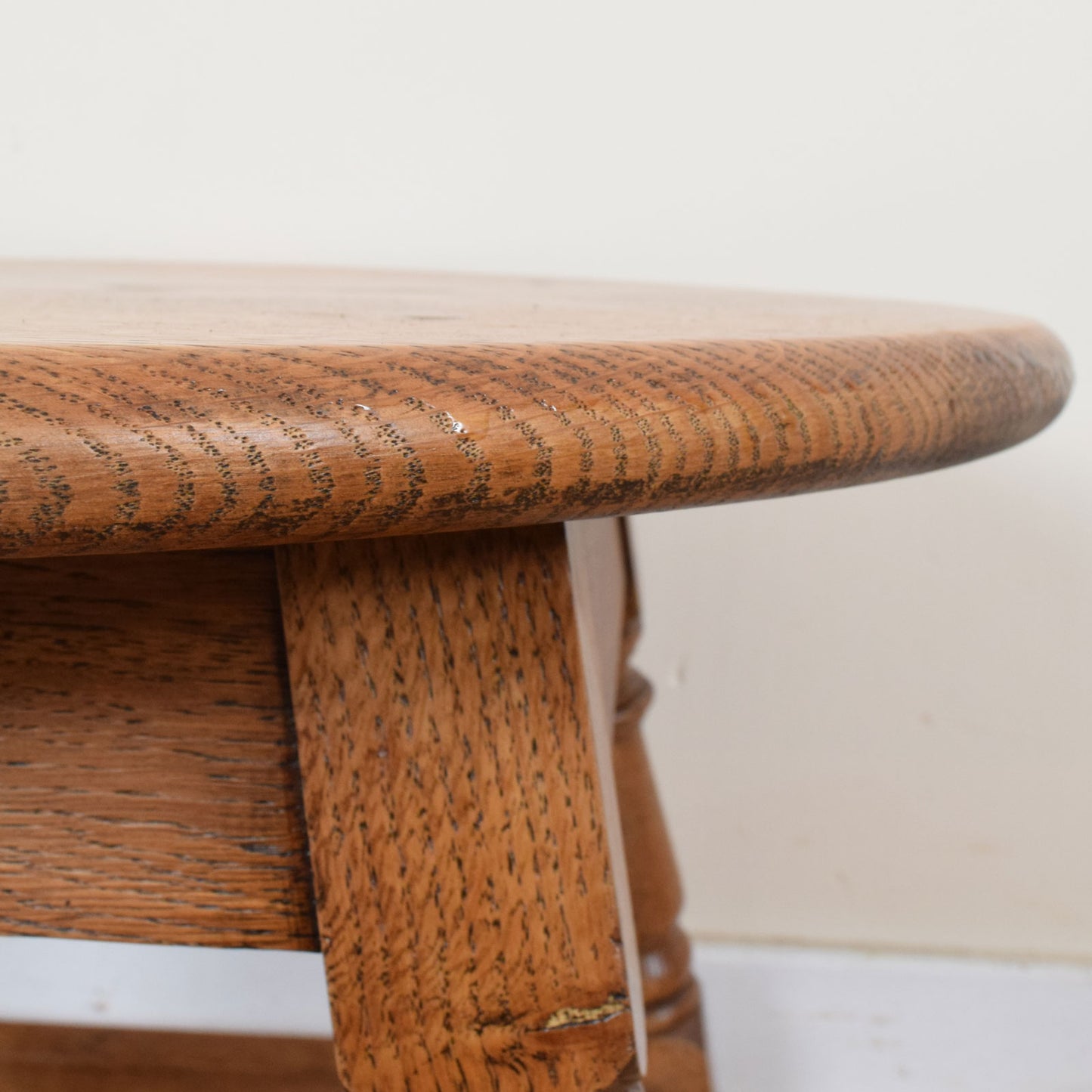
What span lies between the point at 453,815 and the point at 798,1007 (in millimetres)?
640

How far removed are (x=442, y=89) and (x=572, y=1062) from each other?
1.92 ft

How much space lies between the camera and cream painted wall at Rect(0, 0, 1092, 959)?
24.8 inches

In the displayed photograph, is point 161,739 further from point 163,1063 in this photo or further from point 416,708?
point 163,1063

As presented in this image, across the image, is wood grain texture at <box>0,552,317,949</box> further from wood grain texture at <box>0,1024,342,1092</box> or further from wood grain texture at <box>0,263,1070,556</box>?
wood grain texture at <box>0,1024,342,1092</box>

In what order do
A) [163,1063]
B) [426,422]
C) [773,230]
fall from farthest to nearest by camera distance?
[773,230] < [163,1063] < [426,422]

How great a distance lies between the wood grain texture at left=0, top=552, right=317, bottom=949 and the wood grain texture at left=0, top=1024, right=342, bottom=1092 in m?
0.33

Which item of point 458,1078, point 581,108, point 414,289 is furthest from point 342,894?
point 581,108

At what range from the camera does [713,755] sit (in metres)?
0.76

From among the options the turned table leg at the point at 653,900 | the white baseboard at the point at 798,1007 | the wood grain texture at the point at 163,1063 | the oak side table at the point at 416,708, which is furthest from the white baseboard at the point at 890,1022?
the oak side table at the point at 416,708

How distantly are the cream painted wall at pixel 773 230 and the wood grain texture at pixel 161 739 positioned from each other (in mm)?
516

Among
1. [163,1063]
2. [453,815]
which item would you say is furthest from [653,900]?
[453,815]

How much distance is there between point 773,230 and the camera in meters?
0.65

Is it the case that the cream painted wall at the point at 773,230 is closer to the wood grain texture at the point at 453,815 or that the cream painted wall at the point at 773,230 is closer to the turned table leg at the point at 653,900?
the turned table leg at the point at 653,900

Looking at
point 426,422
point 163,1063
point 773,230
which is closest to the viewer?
point 426,422
